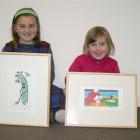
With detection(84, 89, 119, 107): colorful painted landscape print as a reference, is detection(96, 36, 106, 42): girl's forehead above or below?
above

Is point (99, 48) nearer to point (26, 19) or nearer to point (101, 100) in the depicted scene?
point (101, 100)

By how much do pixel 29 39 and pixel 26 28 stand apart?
0.23 ft

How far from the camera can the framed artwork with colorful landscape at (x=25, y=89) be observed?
4.28ft

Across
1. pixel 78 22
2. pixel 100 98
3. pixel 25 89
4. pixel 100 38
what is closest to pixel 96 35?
pixel 100 38

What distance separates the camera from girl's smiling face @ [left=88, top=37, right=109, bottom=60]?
4.77ft

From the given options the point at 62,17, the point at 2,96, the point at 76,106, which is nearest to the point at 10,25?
the point at 62,17

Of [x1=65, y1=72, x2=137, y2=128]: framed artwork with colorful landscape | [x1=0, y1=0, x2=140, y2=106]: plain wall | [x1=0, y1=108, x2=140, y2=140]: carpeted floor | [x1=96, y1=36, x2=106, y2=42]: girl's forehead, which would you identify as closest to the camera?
[x1=0, y1=108, x2=140, y2=140]: carpeted floor

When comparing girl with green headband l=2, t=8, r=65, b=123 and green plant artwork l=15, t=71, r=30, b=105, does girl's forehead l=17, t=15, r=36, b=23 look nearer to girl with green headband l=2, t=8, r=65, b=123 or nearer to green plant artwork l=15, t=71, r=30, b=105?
girl with green headband l=2, t=8, r=65, b=123

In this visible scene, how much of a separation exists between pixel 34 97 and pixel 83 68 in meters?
0.34

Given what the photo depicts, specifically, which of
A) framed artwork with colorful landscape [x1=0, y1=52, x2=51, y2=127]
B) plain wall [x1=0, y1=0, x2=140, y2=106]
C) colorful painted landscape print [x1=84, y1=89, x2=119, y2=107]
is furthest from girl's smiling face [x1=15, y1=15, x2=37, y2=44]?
colorful painted landscape print [x1=84, y1=89, x2=119, y2=107]

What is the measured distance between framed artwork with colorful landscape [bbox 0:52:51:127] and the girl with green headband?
13 cm

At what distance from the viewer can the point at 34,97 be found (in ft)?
4.31

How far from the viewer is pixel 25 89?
132 cm

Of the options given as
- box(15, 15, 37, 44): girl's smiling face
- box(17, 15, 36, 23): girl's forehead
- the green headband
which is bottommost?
box(15, 15, 37, 44): girl's smiling face
